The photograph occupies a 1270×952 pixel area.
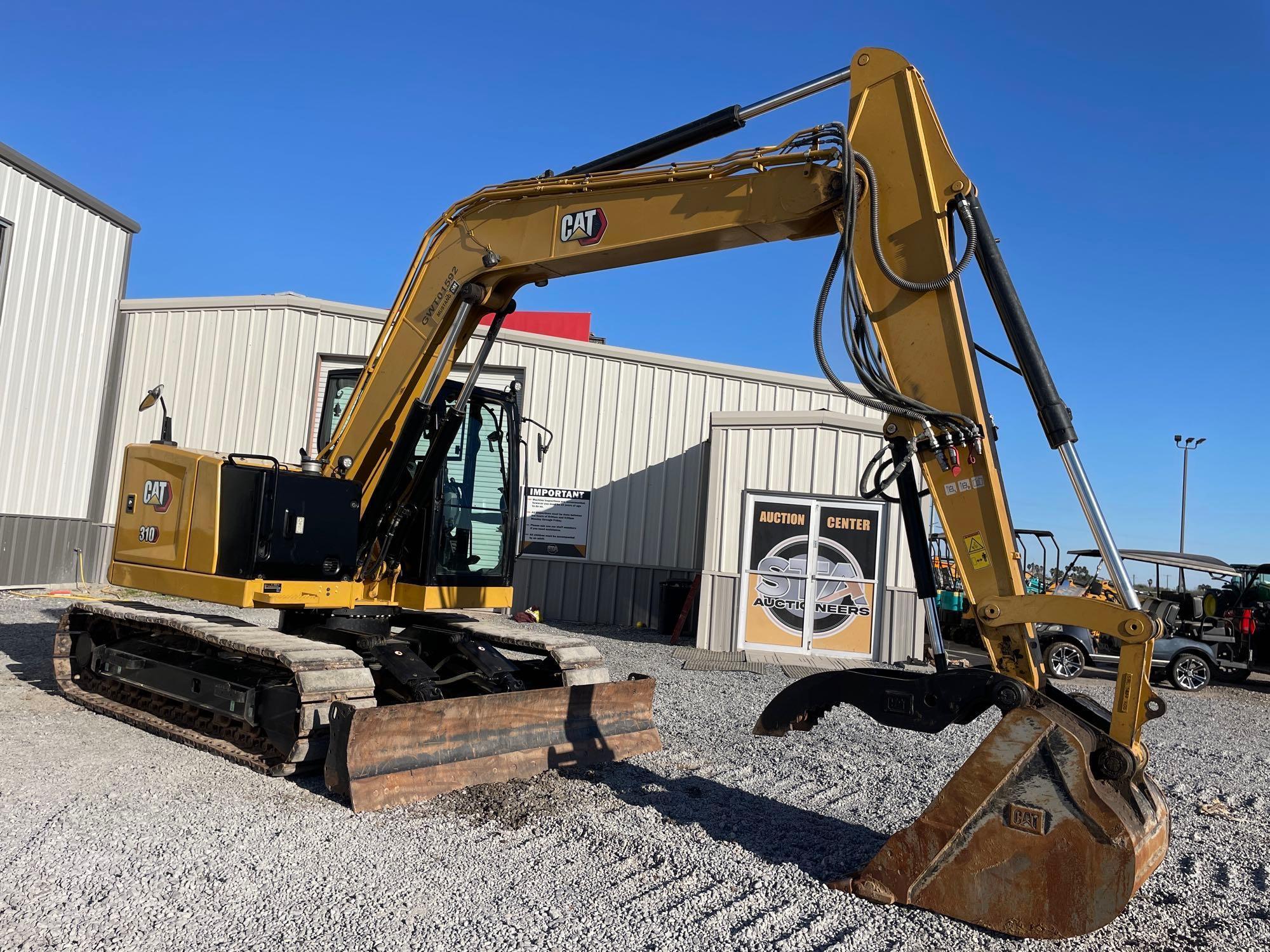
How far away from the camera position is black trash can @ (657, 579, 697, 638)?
14.8 m

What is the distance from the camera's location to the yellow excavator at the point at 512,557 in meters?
3.89

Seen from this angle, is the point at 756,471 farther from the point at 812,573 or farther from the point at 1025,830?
the point at 1025,830

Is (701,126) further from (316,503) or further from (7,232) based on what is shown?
(7,232)

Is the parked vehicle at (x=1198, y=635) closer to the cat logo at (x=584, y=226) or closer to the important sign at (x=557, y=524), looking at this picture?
the important sign at (x=557, y=524)

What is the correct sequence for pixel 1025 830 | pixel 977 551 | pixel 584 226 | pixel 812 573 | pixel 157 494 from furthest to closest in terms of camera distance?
pixel 812 573 → pixel 157 494 → pixel 584 226 → pixel 977 551 → pixel 1025 830

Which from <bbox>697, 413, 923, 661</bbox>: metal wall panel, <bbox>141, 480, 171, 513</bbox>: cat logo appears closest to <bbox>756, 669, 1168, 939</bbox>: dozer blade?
→ <bbox>141, 480, 171, 513</bbox>: cat logo

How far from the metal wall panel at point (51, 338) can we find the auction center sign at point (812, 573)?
37.6ft

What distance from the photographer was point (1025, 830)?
3.78 metres

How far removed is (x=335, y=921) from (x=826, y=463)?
10517 mm

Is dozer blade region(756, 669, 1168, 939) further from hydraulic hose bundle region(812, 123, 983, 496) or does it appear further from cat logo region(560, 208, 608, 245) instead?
cat logo region(560, 208, 608, 245)

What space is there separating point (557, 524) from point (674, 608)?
101 inches

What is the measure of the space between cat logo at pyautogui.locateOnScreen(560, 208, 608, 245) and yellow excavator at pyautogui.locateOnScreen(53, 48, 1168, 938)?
20mm

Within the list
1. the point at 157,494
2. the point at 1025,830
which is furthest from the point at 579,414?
the point at 1025,830

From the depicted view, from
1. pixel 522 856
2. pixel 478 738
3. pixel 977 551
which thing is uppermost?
pixel 977 551
